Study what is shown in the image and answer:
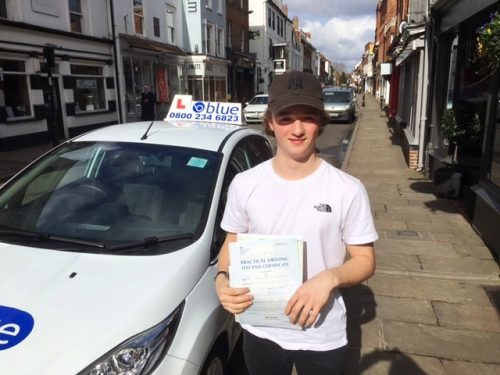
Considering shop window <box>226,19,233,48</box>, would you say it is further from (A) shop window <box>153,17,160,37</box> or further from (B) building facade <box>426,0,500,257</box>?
(B) building facade <box>426,0,500,257</box>

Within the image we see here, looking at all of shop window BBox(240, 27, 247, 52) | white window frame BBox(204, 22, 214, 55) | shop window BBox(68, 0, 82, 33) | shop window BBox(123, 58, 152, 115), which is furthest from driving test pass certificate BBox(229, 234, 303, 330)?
shop window BBox(240, 27, 247, 52)

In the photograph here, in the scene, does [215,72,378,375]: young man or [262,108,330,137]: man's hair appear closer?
[215,72,378,375]: young man

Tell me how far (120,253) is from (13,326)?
0.63 m

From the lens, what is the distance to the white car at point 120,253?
1747 millimetres

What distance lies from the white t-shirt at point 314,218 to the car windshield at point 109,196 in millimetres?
788

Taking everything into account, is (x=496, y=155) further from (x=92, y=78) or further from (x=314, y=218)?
(x=92, y=78)

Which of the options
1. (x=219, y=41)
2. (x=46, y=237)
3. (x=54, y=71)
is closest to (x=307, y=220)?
(x=46, y=237)

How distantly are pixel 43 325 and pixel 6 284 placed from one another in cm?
42

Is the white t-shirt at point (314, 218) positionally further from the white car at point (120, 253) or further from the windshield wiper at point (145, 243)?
the windshield wiper at point (145, 243)

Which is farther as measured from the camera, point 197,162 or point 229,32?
point 229,32

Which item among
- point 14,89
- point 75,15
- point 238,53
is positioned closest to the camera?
point 14,89

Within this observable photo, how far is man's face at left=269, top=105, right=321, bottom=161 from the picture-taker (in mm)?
1651

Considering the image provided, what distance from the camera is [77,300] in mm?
1921

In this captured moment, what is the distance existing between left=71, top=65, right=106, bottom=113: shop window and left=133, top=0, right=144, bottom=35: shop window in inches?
162
